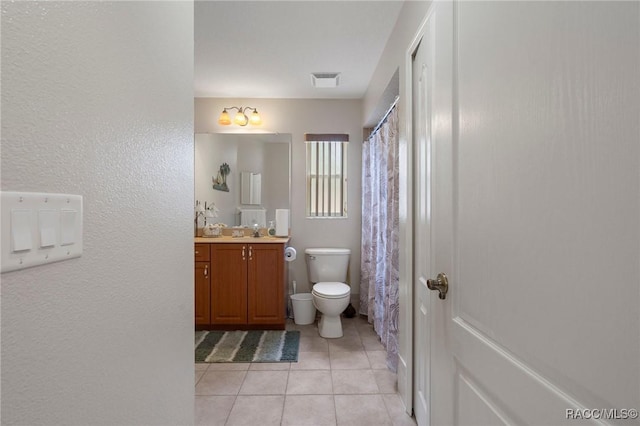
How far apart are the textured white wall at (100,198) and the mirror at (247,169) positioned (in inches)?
102

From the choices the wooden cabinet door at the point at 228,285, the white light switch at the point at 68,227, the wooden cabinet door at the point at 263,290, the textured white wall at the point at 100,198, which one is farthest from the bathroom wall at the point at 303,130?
the white light switch at the point at 68,227

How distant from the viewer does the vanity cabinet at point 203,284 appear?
3.11m

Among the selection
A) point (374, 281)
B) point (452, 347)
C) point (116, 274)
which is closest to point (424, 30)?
point (452, 347)

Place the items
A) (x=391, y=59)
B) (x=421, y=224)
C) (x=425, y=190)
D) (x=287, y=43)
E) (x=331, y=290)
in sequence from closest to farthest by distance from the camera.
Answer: (x=425, y=190) → (x=421, y=224) → (x=391, y=59) → (x=287, y=43) → (x=331, y=290)

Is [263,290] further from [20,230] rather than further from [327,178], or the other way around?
[20,230]

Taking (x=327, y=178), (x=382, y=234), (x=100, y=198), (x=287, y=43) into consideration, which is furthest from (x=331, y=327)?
(x=100, y=198)

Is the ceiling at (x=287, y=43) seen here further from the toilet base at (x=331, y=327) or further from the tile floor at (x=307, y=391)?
the tile floor at (x=307, y=391)

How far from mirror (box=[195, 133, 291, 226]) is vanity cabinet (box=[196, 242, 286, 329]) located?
2.14ft

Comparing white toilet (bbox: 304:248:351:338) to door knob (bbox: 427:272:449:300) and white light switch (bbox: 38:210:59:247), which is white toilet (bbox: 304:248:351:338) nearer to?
door knob (bbox: 427:272:449:300)

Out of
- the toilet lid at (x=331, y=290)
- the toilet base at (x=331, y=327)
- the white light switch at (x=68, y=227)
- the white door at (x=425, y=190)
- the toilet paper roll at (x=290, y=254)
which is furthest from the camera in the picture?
the toilet paper roll at (x=290, y=254)

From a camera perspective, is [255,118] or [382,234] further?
[255,118]

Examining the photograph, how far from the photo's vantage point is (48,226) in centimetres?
53

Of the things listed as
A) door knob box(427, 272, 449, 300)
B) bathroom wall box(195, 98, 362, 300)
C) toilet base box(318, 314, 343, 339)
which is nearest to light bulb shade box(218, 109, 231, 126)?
bathroom wall box(195, 98, 362, 300)

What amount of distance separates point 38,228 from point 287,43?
7.86 feet
